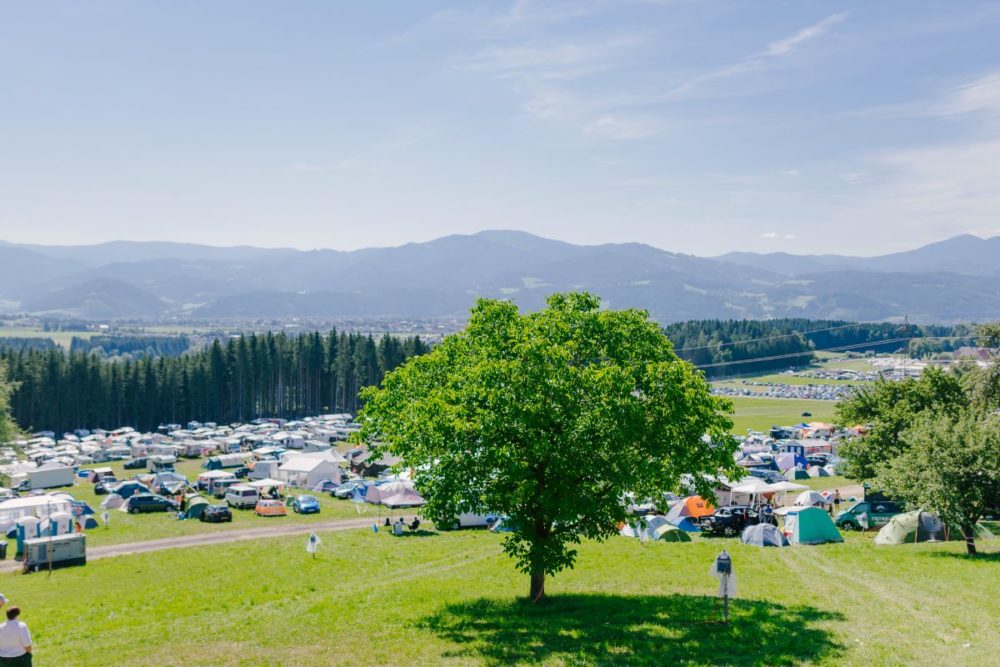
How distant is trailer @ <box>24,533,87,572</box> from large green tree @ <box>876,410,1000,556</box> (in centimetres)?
3453

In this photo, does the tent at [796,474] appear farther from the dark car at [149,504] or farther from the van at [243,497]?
the dark car at [149,504]

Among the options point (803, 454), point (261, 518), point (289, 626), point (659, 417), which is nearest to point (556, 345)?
point (659, 417)

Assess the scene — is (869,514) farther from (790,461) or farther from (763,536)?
(790,461)

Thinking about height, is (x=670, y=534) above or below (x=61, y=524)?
above

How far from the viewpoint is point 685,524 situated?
3672cm

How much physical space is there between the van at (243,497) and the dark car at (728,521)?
1126 inches

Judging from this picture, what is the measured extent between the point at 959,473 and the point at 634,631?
16.3 m

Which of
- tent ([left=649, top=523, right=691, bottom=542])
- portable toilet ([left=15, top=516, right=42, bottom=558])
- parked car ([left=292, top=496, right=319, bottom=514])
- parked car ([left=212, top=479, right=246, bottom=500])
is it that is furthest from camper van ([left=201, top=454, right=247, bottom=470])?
tent ([left=649, top=523, right=691, bottom=542])

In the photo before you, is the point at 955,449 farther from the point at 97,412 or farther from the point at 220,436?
the point at 97,412

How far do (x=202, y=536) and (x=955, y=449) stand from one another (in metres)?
35.2

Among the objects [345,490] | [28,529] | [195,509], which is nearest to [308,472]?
[345,490]

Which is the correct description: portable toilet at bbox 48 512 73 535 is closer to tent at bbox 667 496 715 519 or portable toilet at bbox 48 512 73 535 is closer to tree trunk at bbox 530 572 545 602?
tree trunk at bbox 530 572 545 602

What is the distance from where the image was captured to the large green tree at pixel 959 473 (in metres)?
25.9

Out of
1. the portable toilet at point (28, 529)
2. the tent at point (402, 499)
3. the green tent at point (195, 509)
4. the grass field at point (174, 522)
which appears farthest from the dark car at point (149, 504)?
the tent at point (402, 499)
